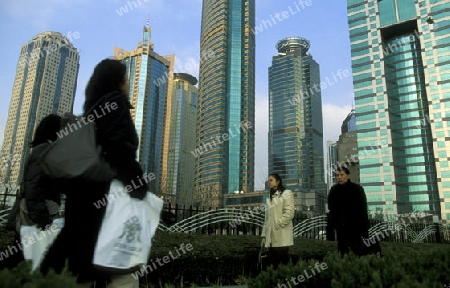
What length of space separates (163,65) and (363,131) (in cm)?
6037

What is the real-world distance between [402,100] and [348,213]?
9359 centimetres

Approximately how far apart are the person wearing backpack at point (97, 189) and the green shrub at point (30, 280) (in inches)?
13.2

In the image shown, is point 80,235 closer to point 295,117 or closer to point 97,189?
point 97,189

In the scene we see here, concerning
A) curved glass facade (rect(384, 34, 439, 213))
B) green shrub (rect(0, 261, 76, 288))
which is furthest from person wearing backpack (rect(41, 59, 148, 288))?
curved glass facade (rect(384, 34, 439, 213))

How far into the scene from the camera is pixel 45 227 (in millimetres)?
3072

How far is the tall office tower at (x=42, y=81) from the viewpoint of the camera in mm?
52156

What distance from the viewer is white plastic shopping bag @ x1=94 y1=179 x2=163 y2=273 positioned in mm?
1808

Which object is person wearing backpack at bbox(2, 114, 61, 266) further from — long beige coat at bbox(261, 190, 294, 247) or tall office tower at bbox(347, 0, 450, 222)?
tall office tower at bbox(347, 0, 450, 222)

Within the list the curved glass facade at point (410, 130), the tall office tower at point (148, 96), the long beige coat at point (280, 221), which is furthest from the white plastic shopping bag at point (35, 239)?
the curved glass facade at point (410, 130)

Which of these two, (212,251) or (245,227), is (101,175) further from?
(245,227)

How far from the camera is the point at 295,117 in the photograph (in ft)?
502

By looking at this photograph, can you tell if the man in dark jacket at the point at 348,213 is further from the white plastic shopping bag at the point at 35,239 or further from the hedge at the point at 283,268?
the white plastic shopping bag at the point at 35,239

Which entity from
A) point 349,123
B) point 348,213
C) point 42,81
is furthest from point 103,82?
point 349,123

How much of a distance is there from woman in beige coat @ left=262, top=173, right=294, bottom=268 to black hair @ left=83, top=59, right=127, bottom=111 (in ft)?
12.2
